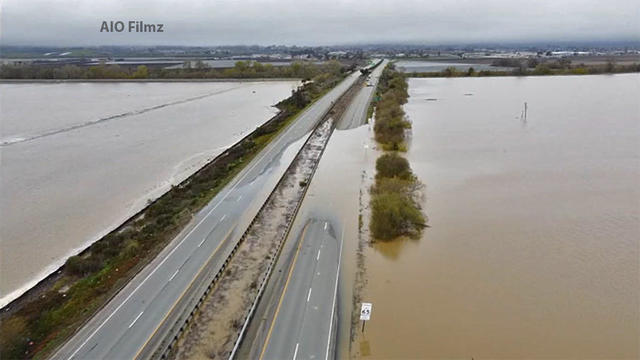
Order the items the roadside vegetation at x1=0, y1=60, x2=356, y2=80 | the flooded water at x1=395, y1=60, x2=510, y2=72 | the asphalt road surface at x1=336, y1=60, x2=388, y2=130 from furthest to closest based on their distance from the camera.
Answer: the flooded water at x1=395, y1=60, x2=510, y2=72 < the roadside vegetation at x1=0, y1=60, x2=356, y2=80 < the asphalt road surface at x1=336, y1=60, x2=388, y2=130

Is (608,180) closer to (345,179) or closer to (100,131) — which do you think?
(345,179)

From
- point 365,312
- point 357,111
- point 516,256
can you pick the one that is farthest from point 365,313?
point 357,111

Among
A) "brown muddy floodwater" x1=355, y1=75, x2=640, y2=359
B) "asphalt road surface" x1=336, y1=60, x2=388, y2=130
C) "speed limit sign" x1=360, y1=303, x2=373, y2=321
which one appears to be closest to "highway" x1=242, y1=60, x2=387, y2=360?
"speed limit sign" x1=360, y1=303, x2=373, y2=321

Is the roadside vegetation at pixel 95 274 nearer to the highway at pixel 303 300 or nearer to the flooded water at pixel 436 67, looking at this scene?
the highway at pixel 303 300

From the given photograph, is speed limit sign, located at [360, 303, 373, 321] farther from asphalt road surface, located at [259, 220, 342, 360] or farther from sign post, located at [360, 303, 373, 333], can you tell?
asphalt road surface, located at [259, 220, 342, 360]

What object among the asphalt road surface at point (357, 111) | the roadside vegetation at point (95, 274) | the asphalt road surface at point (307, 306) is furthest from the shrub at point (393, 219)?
the asphalt road surface at point (357, 111)

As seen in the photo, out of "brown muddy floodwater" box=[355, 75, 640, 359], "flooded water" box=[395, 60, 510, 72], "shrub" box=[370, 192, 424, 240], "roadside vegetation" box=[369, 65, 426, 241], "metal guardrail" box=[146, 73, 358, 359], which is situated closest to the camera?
"metal guardrail" box=[146, 73, 358, 359]

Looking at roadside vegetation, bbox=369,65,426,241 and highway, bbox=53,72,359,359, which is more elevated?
roadside vegetation, bbox=369,65,426,241
